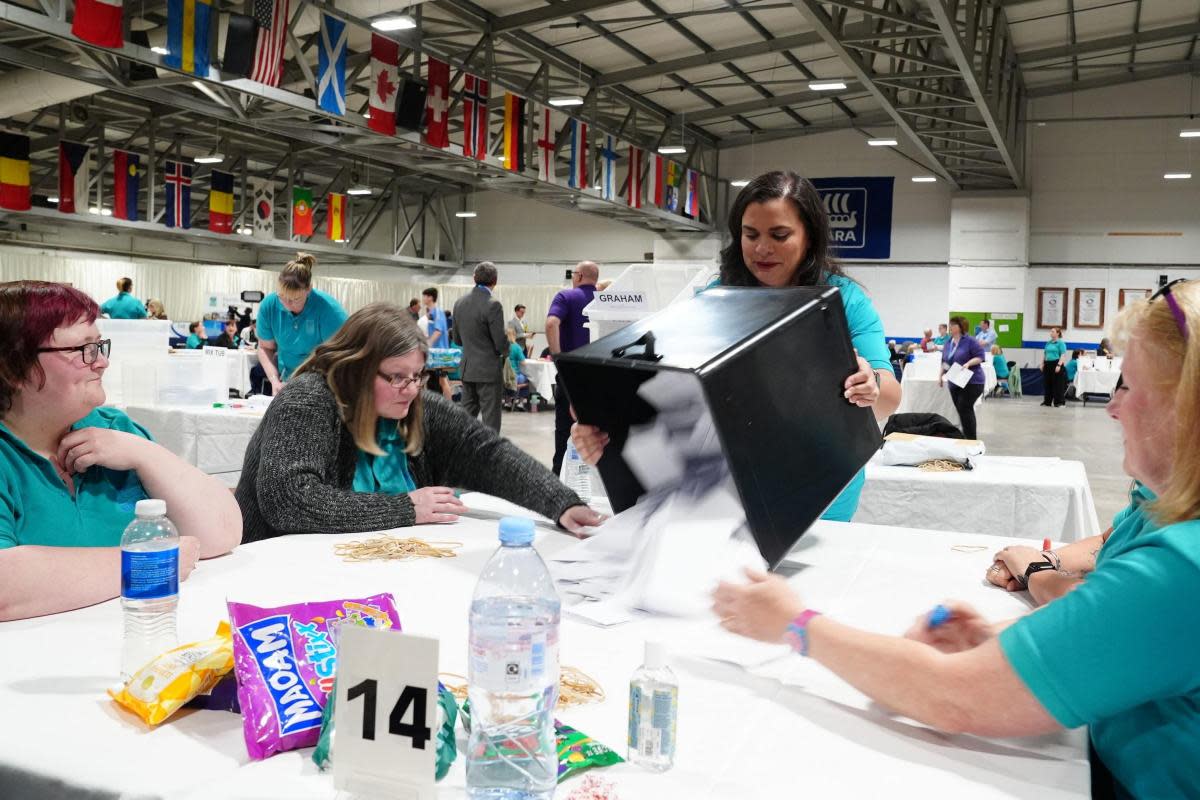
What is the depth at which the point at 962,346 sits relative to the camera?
9.11 meters

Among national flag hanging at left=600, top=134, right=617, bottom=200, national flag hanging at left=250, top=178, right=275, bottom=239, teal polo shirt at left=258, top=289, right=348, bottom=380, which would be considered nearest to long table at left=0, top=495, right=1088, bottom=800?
teal polo shirt at left=258, top=289, right=348, bottom=380

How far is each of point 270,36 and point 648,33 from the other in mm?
5463

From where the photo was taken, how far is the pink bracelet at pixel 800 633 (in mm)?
1038

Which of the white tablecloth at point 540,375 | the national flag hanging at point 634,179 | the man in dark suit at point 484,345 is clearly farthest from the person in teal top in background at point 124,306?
the national flag hanging at point 634,179

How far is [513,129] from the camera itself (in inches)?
410

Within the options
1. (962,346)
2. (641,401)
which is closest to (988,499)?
(641,401)

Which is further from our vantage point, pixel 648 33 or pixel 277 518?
pixel 648 33

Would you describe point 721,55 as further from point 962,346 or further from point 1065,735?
point 1065,735

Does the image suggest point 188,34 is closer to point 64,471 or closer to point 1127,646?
point 64,471

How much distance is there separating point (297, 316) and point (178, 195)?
9693 millimetres

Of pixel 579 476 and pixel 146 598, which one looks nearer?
pixel 146 598

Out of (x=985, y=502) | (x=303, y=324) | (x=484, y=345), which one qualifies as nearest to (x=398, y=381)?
(x=985, y=502)

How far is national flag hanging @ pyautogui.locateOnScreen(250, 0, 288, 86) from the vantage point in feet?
23.3

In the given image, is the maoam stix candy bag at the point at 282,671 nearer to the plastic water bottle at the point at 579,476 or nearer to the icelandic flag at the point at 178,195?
the plastic water bottle at the point at 579,476
